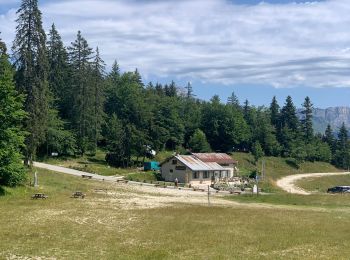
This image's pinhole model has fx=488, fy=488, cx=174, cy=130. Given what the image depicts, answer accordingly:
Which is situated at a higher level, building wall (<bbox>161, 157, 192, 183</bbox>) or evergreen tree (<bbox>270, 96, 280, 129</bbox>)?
evergreen tree (<bbox>270, 96, 280, 129</bbox>)

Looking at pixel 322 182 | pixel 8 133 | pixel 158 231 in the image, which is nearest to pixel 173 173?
pixel 8 133

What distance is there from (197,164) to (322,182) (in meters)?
42.4

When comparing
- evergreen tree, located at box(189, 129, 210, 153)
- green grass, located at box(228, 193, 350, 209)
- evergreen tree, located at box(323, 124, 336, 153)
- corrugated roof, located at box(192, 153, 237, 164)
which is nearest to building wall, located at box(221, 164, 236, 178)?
corrugated roof, located at box(192, 153, 237, 164)

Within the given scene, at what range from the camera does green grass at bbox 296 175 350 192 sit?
357 ft

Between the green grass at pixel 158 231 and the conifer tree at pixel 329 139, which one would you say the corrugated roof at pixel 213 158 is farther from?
the conifer tree at pixel 329 139

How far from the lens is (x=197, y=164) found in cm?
9300

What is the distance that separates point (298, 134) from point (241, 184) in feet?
243

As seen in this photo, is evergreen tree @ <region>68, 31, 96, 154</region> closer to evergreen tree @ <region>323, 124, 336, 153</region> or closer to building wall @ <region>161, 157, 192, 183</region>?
building wall @ <region>161, 157, 192, 183</region>

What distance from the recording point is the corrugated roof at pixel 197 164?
90.0 meters

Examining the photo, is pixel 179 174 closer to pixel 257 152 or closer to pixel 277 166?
pixel 257 152

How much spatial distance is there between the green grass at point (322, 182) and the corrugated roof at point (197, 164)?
22049 mm

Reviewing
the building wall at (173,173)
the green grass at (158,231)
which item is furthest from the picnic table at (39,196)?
the building wall at (173,173)

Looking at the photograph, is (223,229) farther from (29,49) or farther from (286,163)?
(286,163)

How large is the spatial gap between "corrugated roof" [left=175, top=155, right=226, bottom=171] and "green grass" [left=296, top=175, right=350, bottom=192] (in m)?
22.0
